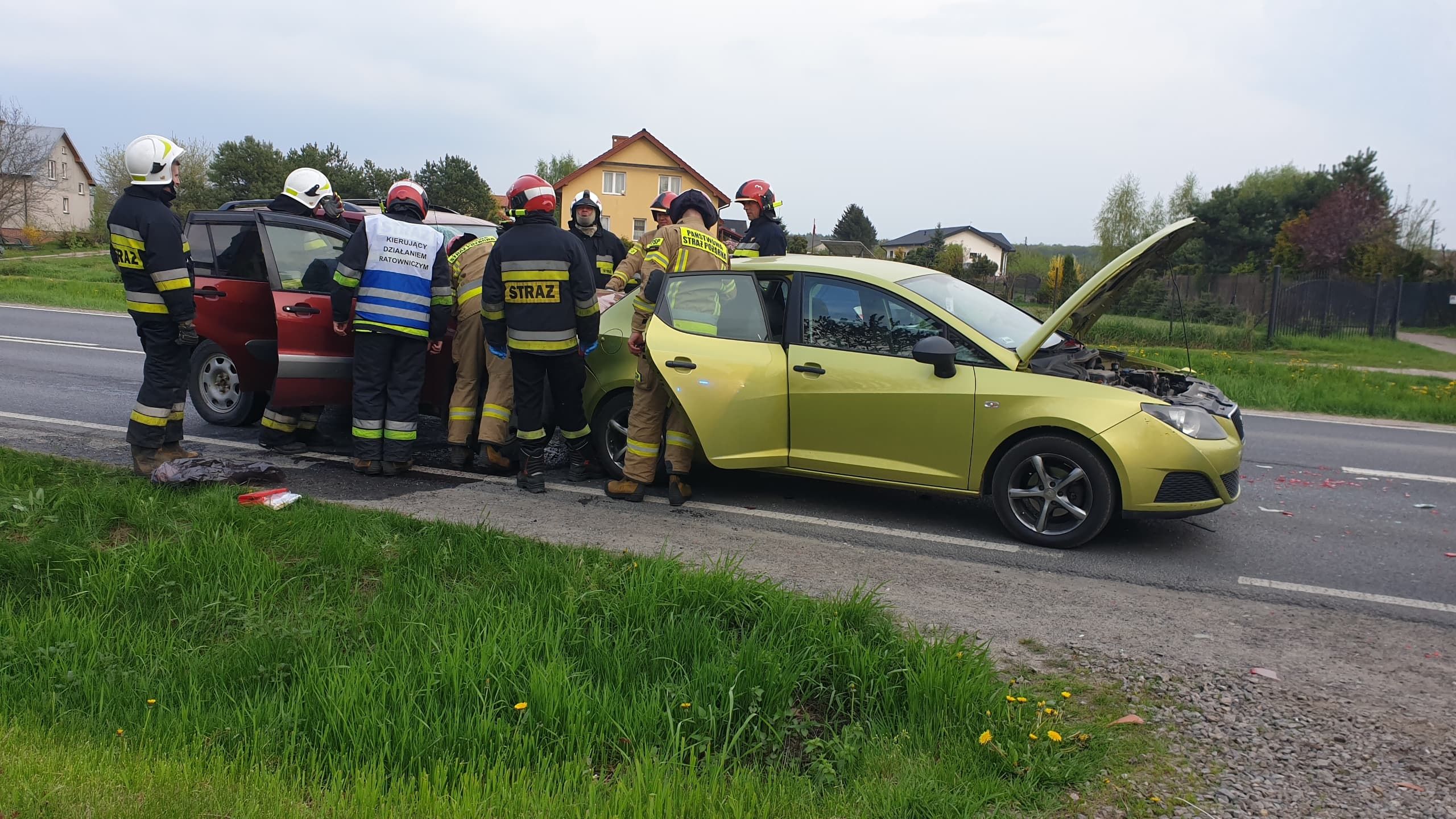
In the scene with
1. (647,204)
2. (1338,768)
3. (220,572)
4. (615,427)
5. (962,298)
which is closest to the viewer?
(1338,768)

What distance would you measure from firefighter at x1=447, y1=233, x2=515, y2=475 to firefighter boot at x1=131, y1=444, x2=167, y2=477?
6.07 feet

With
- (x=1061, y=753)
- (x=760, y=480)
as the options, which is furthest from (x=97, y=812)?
(x=760, y=480)

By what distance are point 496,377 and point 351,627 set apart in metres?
3.13

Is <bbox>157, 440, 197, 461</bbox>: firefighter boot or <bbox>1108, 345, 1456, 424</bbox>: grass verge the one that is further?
<bbox>1108, 345, 1456, 424</bbox>: grass verge

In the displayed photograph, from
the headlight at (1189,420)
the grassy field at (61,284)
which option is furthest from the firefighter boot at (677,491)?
the grassy field at (61,284)

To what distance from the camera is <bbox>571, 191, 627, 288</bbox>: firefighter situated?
25.9 ft

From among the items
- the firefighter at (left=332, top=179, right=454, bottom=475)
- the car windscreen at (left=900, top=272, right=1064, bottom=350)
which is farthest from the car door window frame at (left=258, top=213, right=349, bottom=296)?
the car windscreen at (left=900, top=272, right=1064, bottom=350)

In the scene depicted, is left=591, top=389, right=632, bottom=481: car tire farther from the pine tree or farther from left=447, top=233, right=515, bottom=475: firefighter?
the pine tree

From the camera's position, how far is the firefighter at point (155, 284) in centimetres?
595

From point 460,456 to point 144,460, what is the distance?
Result: 78.9 inches

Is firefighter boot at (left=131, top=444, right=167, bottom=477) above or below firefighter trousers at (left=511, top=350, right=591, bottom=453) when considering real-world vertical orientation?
below

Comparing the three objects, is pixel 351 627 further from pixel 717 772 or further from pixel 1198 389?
pixel 1198 389

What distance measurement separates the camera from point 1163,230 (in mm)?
5727

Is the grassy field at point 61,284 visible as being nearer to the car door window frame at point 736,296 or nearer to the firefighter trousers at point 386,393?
the firefighter trousers at point 386,393
